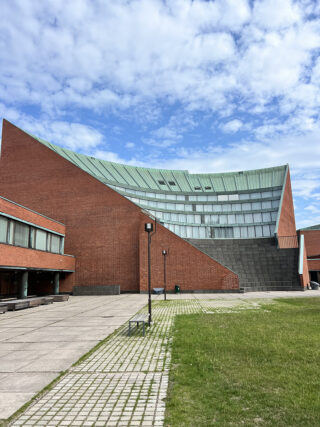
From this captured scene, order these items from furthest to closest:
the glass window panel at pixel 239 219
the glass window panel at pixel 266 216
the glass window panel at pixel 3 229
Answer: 1. the glass window panel at pixel 239 219
2. the glass window panel at pixel 266 216
3. the glass window panel at pixel 3 229

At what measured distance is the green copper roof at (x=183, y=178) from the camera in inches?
2079

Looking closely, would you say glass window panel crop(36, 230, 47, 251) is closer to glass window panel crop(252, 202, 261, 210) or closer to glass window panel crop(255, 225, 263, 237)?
glass window panel crop(255, 225, 263, 237)

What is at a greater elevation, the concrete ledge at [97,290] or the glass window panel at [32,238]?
the glass window panel at [32,238]

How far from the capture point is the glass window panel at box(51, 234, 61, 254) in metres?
29.8

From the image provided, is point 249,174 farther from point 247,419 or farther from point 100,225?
point 247,419

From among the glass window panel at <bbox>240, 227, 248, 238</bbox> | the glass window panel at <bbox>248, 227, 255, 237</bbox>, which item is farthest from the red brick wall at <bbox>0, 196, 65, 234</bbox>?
the glass window panel at <bbox>248, 227, 255, 237</bbox>

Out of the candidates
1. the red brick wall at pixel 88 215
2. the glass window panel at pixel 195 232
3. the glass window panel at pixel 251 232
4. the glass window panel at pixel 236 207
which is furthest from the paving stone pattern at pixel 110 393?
the glass window panel at pixel 236 207

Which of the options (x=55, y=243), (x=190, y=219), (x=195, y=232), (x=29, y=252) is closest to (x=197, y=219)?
(x=190, y=219)

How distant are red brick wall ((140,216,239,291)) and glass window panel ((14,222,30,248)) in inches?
436

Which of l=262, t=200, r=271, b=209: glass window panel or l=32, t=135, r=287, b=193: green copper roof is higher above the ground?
l=32, t=135, r=287, b=193: green copper roof

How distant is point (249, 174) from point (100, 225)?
1347 inches

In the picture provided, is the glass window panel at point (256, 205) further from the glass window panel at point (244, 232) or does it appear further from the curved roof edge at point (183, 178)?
the glass window panel at point (244, 232)

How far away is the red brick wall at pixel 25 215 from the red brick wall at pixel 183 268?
8.59 meters

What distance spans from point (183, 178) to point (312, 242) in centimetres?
2444
